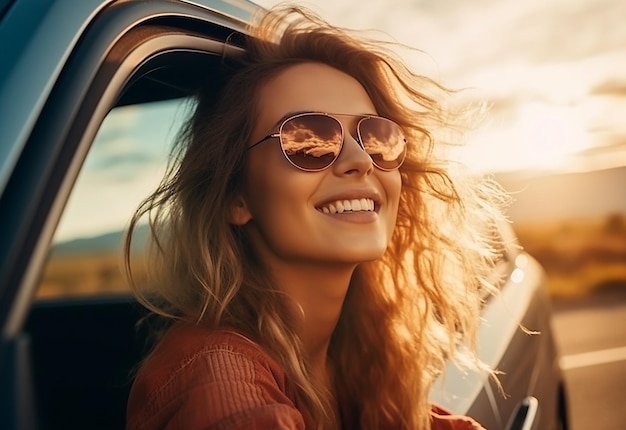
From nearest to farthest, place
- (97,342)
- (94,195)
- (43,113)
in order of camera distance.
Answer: (43,113) < (94,195) < (97,342)

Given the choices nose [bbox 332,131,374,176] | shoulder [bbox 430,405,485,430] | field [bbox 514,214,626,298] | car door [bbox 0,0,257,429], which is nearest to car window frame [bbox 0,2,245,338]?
car door [bbox 0,0,257,429]

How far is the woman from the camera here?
1731 mm

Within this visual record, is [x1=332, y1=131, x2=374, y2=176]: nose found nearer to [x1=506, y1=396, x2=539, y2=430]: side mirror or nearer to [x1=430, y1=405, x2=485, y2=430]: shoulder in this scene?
[x1=430, y1=405, x2=485, y2=430]: shoulder

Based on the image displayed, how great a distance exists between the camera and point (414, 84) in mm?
2264

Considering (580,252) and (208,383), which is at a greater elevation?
(208,383)

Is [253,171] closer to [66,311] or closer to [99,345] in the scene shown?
[99,345]

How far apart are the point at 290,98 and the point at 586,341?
774 centimetres

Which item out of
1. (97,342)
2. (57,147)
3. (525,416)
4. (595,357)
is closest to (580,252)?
(595,357)

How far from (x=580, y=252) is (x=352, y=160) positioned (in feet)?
53.6

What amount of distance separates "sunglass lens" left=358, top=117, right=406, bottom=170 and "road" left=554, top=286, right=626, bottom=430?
281cm

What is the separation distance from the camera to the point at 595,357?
26.8 ft

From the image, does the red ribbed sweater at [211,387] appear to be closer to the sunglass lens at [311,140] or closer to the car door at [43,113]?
the car door at [43,113]

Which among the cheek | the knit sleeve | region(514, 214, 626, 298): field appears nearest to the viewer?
the knit sleeve

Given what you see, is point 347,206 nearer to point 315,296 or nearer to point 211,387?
point 315,296
